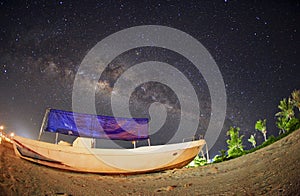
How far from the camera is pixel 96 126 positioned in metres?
12.4

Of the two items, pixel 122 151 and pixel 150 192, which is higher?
pixel 122 151

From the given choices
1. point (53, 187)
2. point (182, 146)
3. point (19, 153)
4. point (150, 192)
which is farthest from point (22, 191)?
point (182, 146)

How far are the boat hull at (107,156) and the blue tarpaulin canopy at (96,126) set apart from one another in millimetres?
1619

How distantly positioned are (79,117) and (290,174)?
11.2 metres

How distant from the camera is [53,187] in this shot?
5590 millimetres

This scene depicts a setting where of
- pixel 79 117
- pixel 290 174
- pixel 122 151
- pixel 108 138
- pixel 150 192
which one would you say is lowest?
pixel 150 192

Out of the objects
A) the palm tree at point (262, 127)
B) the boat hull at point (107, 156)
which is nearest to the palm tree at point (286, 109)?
the palm tree at point (262, 127)

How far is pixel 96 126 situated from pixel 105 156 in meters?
2.57

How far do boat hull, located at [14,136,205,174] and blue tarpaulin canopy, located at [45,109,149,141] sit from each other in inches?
63.7

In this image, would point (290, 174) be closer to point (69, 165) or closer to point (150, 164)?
point (150, 164)

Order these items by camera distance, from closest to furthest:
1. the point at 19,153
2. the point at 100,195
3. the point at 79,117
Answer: the point at 100,195 < the point at 19,153 < the point at 79,117

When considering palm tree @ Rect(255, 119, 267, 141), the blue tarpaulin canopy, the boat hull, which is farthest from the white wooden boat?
palm tree @ Rect(255, 119, 267, 141)

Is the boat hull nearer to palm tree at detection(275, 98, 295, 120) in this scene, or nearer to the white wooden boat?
the white wooden boat

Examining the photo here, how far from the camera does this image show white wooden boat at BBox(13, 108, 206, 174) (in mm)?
9750
